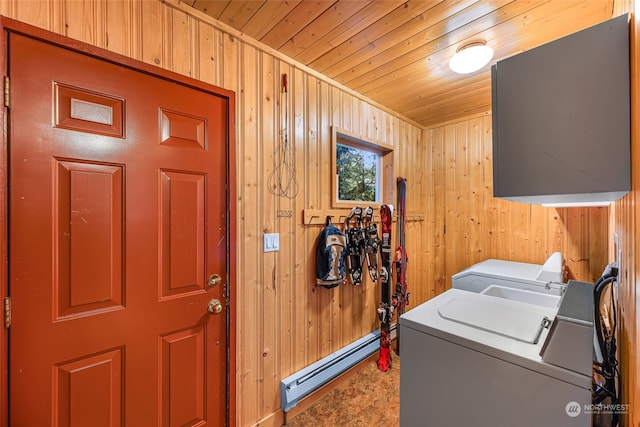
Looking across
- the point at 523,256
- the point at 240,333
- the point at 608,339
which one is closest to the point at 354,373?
the point at 240,333

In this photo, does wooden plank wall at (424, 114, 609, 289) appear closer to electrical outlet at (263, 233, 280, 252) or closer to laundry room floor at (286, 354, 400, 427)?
laundry room floor at (286, 354, 400, 427)

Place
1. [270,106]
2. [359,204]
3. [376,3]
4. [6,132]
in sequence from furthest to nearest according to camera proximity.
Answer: [359,204], [270,106], [376,3], [6,132]

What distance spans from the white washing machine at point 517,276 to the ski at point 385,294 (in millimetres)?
718

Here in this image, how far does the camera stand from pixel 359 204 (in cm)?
252

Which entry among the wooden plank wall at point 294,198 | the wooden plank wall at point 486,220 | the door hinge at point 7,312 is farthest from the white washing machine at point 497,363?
the wooden plank wall at point 486,220

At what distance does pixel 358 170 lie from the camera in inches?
106

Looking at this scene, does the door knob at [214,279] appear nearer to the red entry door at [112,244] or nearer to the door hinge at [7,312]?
the red entry door at [112,244]

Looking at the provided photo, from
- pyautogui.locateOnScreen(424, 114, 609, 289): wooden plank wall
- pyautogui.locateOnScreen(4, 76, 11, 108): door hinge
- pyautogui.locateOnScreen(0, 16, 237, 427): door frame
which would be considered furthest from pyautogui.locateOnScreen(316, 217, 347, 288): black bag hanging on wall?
pyautogui.locateOnScreen(424, 114, 609, 289): wooden plank wall

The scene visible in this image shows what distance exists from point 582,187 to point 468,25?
1425mm

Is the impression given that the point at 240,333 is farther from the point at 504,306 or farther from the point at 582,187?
the point at 582,187

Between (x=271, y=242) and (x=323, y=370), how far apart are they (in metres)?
1.12

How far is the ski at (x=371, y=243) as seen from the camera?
8.01 feet

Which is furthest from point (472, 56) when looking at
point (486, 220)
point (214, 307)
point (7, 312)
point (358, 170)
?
point (7, 312)

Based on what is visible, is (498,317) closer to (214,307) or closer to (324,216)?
(324,216)
